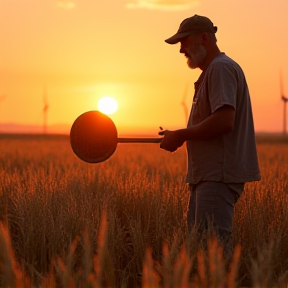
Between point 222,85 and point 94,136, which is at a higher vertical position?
point 222,85

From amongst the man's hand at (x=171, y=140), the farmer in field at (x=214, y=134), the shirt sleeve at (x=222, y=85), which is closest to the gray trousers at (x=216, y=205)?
the farmer in field at (x=214, y=134)

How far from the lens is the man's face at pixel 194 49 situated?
13.5 feet

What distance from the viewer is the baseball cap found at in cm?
409

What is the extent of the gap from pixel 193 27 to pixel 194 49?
0.50 ft

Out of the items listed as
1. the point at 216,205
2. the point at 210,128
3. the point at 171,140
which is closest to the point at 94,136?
the point at 171,140

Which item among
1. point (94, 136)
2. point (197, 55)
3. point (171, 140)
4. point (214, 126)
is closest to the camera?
point (214, 126)

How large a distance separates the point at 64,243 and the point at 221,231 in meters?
1.16

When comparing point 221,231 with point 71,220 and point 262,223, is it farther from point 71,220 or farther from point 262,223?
point 71,220

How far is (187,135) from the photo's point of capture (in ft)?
13.0

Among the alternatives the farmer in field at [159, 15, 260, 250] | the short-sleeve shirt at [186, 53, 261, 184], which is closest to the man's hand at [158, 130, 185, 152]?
the farmer in field at [159, 15, 260, 250]

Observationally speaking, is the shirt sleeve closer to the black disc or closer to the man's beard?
the man's beard

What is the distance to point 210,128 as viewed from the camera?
12.7 ft

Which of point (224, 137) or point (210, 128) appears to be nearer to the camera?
point (210, 128)

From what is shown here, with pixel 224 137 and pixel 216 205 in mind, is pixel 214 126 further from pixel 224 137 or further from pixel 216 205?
pixel 216 205
